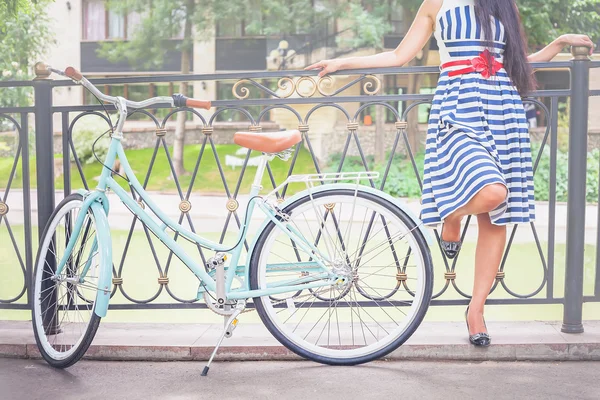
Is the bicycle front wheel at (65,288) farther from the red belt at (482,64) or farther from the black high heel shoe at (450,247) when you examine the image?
the red belt at (482,64)

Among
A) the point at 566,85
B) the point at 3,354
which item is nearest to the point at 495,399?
the point at 3,354

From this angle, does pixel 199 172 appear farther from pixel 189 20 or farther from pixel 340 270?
pixel 340 270

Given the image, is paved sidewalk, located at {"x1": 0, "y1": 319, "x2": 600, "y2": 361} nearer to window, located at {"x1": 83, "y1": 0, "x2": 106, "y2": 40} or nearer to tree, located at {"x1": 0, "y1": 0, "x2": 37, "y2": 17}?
tree, located at {"x1": 0, "y1": 0, "x2": 37, "y2": 17}

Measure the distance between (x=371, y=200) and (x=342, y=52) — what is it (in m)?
22.6

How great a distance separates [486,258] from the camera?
11.3 feet

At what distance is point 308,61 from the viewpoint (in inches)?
1059

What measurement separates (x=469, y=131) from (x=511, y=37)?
459 mm

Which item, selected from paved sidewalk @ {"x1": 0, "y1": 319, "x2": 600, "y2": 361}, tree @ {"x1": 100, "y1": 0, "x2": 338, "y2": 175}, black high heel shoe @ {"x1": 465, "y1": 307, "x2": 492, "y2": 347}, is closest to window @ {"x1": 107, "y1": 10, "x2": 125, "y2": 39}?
tree @ {"x1": 100, "y1": 0, "x2": 338, "y2": 175}

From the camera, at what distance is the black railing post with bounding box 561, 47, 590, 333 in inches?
143

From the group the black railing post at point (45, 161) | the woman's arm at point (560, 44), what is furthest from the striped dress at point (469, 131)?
the black railing post at point (45, 161)

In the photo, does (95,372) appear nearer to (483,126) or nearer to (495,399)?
Result: (495,399)

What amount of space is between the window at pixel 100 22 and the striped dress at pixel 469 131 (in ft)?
104

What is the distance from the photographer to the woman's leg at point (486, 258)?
135 inches

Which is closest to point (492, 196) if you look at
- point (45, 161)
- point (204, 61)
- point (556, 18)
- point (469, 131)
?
point (469, 131)
